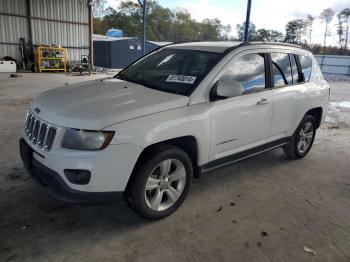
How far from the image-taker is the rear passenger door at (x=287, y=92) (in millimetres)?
4484

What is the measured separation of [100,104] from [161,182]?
98 centimetres

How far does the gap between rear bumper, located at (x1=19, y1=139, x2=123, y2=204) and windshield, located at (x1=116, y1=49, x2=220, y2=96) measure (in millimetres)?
1332

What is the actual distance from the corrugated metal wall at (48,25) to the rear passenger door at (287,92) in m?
17.6

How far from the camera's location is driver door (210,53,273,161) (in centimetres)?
373

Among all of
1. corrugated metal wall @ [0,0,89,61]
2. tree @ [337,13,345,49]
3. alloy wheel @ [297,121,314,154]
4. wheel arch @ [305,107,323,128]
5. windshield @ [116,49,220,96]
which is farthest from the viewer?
tree @ [337,13,345,49]

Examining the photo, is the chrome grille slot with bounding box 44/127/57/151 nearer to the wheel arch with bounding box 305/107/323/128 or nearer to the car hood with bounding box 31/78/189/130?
the car hood with bounding box 31/78/189/130

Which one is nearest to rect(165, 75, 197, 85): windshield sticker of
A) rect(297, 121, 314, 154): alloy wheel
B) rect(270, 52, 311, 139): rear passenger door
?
rect(270, 52, 311, 139): rear passenger door

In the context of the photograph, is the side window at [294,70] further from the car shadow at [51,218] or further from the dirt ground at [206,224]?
the car shadow at [51,218]

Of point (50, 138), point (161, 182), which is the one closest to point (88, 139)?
point (50, 138)

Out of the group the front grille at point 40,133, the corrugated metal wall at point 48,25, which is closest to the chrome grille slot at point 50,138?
the front grille at point 40,133

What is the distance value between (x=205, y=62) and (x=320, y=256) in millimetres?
2310

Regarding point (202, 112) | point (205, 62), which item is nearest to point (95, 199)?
point (202, 112)

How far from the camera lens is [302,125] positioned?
5.19 m

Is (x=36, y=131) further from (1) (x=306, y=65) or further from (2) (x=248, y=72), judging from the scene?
(1) (x=306, y=65)
